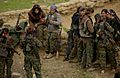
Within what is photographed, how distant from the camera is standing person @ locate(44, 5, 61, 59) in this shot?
12391mm

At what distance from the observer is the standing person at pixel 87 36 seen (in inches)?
452

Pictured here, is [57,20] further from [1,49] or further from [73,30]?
[1,49]

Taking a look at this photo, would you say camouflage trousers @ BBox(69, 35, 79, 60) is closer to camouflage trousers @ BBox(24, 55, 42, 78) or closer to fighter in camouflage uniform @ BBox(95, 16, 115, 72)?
fighter in camouflage uniform @ BBox(95, 16, 115, 72)

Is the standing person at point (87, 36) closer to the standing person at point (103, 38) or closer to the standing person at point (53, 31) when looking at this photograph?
the standing person at point (103, 38)

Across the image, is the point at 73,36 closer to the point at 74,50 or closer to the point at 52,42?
the point at 74,50

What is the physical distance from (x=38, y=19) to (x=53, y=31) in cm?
64

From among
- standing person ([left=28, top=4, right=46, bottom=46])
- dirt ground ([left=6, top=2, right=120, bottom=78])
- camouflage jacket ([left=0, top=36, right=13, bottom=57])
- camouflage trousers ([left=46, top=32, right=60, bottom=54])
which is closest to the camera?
camouflage jacket ([left=0, top=36, right=13, bottom=57])

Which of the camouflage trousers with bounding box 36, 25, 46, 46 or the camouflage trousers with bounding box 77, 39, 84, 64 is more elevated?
the camouflage trousers with bounding box 36, 25, 46, 46

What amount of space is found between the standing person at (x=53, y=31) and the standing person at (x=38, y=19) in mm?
236

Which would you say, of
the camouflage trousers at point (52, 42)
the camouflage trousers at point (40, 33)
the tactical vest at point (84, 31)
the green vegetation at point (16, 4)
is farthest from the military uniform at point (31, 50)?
the green vegetation at point (16, 4)

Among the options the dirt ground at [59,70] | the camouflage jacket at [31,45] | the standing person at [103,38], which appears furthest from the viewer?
the dirt ground at [59,70]

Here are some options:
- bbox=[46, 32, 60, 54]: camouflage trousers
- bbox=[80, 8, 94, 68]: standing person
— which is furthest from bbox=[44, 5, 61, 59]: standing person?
bbox=[80, 8, 94, 68]: standing person

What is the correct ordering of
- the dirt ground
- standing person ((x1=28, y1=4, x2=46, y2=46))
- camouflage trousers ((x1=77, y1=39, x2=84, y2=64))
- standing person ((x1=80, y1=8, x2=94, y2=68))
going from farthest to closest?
standing person ((x1=28, y1=4, x2=46, y2=46))
camouflage trousers ((x1=77, y1=39, x2=84, y2=64))
the dirt ground
standing person ((x1=80, y1=8, x2=94, y2=68))

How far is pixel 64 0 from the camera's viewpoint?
1905cm
